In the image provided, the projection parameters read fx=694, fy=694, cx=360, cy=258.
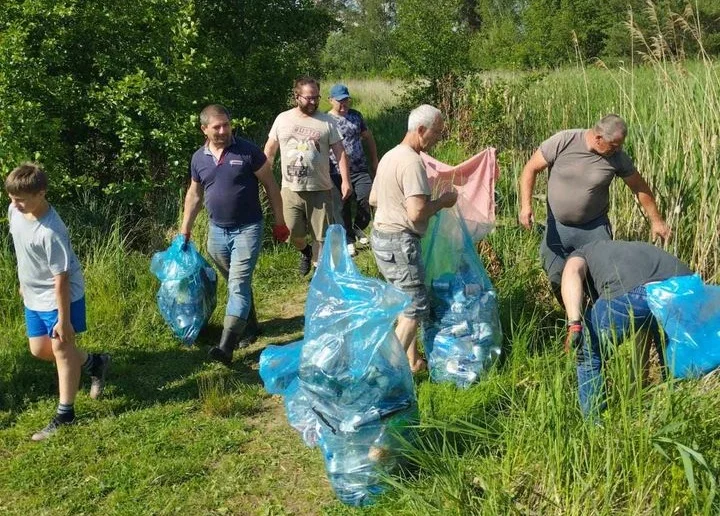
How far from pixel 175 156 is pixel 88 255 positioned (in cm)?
145

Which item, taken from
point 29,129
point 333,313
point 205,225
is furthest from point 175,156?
point 333,313

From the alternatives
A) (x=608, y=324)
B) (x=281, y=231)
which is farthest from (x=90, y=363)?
(x=608, y=324)

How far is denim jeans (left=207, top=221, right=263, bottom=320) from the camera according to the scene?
4449mm

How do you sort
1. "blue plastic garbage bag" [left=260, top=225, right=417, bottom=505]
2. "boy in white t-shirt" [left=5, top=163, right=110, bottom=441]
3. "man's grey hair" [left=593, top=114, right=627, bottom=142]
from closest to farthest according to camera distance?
"blue plastic garbage bag" [left=260, top=225, right=417, bottom=505]
"boy in white t-shirt" [left=5, top=163, right=110, bottom=441]
"man's grey hair" [left=593, top=114, right=627, bottom=142]

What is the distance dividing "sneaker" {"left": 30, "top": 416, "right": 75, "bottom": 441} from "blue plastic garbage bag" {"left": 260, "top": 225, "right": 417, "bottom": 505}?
1616 millimetres

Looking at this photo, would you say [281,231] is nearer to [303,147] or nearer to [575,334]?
[303,147]

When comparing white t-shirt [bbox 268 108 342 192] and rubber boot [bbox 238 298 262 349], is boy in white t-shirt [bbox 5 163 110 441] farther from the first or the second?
white t-shirt [bbox 268 108 342 192]

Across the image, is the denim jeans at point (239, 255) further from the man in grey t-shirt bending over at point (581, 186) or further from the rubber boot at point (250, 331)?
the man in grey t-shirt bending over at point (581, 186)

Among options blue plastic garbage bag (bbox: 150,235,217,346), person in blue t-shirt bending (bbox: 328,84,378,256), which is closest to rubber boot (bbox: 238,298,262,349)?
blue plastic garbage bag (bbox: 150,235,217,346)

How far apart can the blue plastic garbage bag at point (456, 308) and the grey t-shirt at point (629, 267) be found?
729mm

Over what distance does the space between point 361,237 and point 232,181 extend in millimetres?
2794

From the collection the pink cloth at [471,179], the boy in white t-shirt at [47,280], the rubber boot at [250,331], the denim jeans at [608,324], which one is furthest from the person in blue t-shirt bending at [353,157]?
the denim jeans at [608,324]

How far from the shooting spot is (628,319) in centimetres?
320

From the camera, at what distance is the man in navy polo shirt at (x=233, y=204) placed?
4.38m
